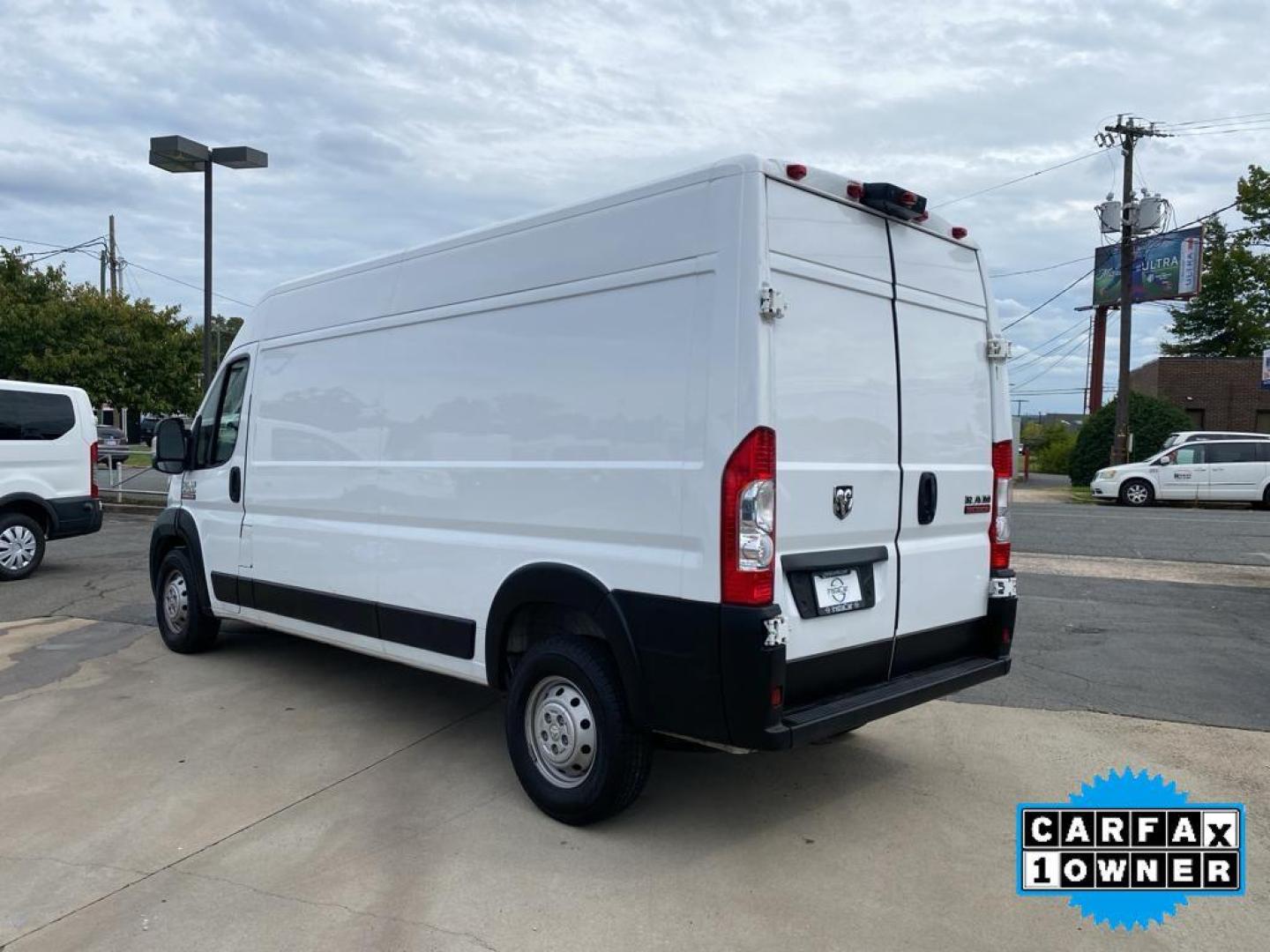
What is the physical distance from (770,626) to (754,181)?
165cm

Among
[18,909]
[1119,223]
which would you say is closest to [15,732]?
[18,909]

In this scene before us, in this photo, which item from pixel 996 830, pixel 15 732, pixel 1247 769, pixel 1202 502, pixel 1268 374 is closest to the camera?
pixel 996 830

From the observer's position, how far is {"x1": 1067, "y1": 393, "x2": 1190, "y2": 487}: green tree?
28266 millimetres

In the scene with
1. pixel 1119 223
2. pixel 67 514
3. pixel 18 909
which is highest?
pixel 1119 223

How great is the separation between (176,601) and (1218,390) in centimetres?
3908

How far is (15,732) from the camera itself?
5309 millimetres

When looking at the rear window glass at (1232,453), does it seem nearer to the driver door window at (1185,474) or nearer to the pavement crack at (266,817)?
the driver door window at (1185,474)

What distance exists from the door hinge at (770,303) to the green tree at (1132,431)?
27667 millimetres

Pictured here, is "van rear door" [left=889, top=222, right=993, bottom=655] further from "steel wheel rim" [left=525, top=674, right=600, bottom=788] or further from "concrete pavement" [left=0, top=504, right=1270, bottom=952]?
"steel wheel rim" [left=525, top=674, right=600, bottom=788]

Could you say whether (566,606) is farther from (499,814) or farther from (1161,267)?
(1161,267)

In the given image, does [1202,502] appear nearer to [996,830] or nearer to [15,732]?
[996,830]

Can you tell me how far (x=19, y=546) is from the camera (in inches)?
418

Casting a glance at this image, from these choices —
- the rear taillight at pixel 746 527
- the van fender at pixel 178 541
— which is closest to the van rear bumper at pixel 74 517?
the van fender at pixel 178 541

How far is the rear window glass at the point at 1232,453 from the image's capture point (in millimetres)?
20953
